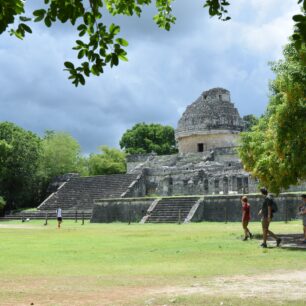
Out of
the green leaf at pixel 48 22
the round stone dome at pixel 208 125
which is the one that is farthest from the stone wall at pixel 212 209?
the green leaf at pixel 48 22

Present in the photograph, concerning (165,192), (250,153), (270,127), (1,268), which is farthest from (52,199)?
(1,268)

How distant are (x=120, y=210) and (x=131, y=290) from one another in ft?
80.8

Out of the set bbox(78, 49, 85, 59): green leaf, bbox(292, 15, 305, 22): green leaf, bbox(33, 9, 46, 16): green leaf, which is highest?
bbox(33, 9, 46, 16): green leaf

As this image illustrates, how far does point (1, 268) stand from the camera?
1070 centimetres

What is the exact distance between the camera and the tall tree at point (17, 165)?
43.1 metres

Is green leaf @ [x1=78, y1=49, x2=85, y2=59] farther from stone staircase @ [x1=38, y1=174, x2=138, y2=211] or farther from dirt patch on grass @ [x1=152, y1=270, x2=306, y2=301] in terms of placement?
stone staircase @ [x1=38, y1=174, x2=138, y2=211]

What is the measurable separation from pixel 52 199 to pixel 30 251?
28.4 m

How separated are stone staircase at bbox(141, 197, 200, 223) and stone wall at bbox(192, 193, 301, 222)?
601 millimetres

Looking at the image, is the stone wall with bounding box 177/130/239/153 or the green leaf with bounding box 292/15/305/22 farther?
the stone wall with bounding box 177/130/239/153

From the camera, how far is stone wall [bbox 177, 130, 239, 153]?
47188 mm

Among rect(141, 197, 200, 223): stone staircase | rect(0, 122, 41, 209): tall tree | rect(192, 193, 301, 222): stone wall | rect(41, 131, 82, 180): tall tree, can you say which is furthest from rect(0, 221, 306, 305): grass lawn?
rect(41, 131, 82, 180): tall tree

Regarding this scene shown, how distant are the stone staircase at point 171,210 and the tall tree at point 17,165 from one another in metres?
15.4

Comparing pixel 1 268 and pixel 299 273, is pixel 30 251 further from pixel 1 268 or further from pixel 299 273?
pixel 299 273

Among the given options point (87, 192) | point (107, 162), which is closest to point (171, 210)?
point (87, 192)
